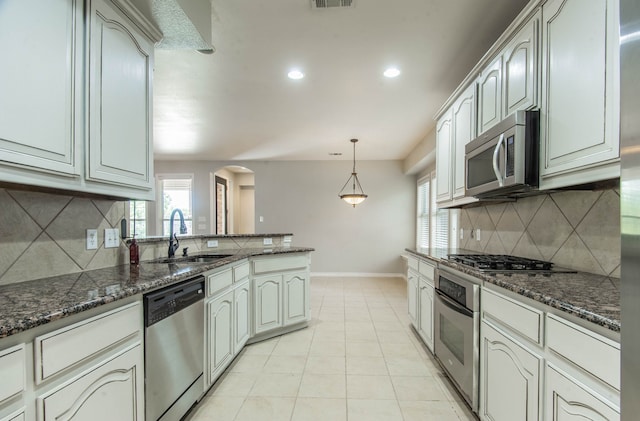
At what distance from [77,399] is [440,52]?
9.83ft

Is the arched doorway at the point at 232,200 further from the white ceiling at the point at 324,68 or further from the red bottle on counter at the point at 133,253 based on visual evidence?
the red bottle on counter at the point at 133,253

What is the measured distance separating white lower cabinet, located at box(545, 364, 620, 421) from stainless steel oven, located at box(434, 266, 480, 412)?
0.56 meters

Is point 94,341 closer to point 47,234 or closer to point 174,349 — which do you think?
point 174,349

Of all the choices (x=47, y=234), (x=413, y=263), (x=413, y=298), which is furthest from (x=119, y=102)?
(x=413, y=298)

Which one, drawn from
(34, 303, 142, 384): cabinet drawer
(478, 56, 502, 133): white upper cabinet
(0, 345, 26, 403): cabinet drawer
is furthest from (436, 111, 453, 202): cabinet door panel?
Result: (0, 345, 26, 403): cabinet drawer

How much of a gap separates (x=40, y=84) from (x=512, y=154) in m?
2.28

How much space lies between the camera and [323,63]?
99.9 inches

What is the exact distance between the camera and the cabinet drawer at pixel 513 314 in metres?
1.20

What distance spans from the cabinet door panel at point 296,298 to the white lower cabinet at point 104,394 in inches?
71.1

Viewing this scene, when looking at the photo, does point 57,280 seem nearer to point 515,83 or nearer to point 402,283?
point 515,83

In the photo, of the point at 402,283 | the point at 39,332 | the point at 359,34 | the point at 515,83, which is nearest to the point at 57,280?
the point at 39,332

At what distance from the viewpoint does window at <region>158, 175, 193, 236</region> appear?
259 inches

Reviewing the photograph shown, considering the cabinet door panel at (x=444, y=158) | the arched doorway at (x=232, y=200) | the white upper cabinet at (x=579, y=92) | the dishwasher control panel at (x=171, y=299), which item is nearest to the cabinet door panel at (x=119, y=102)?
the dishwasher control panel at (x=171, y=299)

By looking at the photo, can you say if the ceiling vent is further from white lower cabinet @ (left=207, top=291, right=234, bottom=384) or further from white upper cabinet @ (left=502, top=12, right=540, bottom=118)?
white lower cabinet @ (left=207, top=291, right=234, bottom=384)
